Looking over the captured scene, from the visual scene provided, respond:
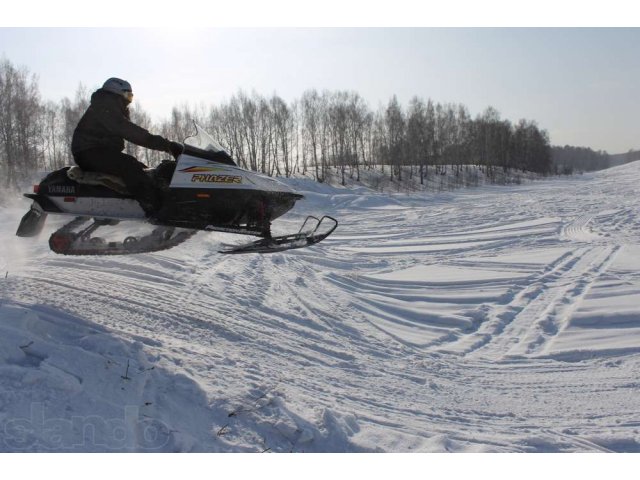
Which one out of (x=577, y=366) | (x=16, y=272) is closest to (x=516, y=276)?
(x=577, y=366)

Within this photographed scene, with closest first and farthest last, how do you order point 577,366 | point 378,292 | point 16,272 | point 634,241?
point 577,366 → point 16,272 → point 378,292 → point 634,241

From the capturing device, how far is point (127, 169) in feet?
17.6

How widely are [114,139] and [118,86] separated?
57 centimetres

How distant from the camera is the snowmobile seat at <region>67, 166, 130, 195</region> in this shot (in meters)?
5.39

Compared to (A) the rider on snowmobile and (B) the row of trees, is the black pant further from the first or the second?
(B) the row of trees

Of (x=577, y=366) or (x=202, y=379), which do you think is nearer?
(x=202, y=379)

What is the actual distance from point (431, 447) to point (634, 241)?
11.6 metres

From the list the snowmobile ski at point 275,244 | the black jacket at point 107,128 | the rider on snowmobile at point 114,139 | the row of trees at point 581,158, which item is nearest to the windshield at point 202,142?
the rider on snowmobile at point 114,139

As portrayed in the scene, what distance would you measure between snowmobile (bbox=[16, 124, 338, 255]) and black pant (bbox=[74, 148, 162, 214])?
0.08 metres

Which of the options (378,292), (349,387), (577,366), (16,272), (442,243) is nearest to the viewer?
(349,387)

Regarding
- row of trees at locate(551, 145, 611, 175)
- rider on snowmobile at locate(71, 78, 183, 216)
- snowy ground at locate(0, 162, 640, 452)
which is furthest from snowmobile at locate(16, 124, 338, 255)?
row of trees at locate(551, 145, 611, 175)

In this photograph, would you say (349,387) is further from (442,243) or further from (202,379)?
(442,243)

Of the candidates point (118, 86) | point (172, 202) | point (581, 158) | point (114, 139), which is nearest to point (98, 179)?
point (114, 139)

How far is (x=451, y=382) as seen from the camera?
5039 millimetres
